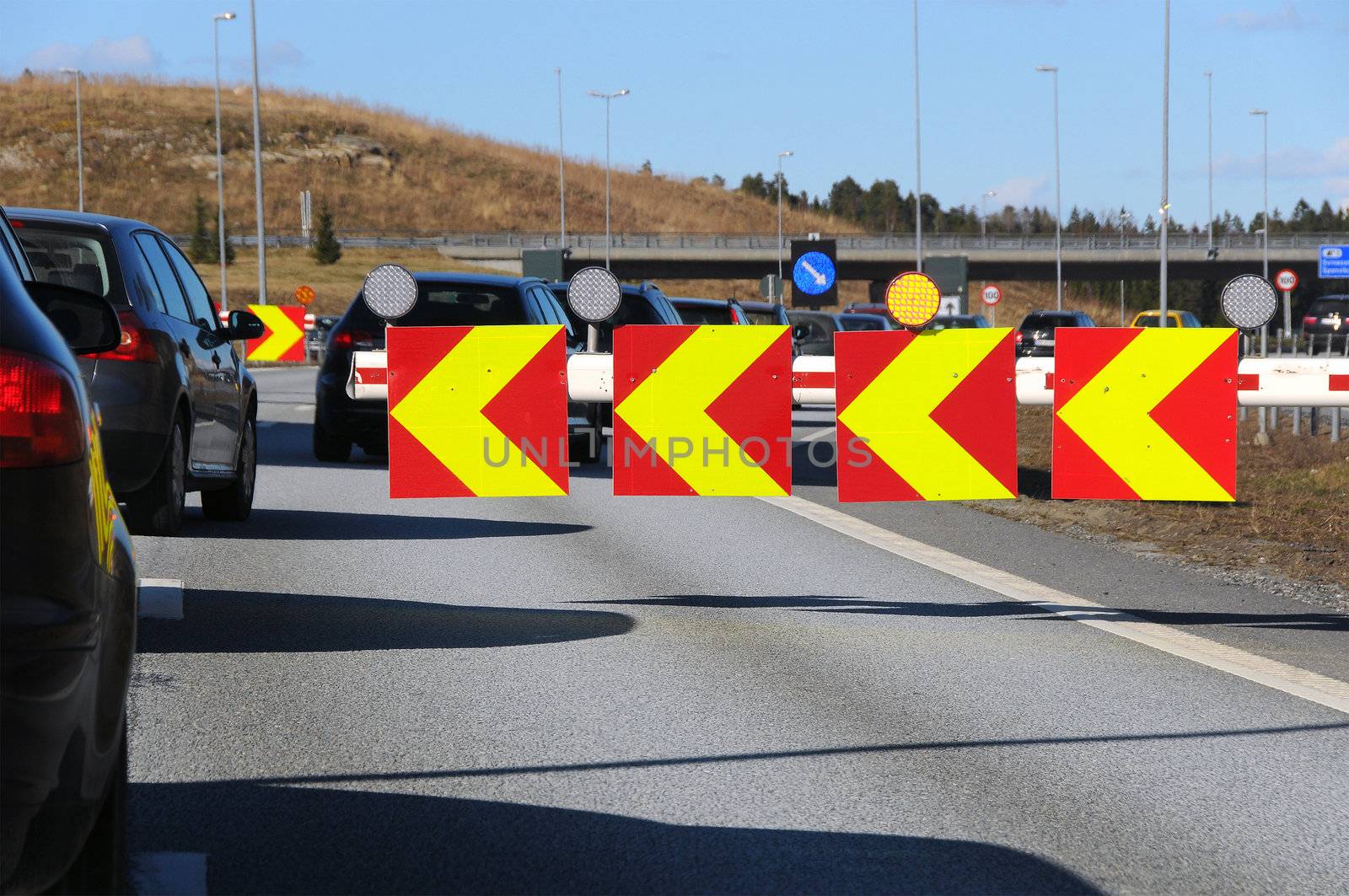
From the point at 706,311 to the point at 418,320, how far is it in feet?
23.7

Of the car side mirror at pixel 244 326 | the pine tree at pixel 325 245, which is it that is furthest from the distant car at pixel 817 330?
the pine tree at pixel 325 245

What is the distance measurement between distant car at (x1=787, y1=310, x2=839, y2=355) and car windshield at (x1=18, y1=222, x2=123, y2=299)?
18.4 meters

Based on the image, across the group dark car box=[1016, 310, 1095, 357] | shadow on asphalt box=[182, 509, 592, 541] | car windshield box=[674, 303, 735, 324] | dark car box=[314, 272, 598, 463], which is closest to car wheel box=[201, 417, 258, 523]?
shadow on asphalt box=[182, 509, 592, 541]

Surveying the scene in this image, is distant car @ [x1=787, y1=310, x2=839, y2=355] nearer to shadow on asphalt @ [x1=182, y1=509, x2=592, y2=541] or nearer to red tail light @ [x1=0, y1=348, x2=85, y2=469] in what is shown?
shadow on asphalt @ [x1=182, y1=509, x2=592, y2=541]

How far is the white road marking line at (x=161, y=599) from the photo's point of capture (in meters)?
8.38

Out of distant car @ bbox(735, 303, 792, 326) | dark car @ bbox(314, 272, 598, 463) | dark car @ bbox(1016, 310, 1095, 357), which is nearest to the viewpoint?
dark car @ bbox(314, 272, 598, 463)

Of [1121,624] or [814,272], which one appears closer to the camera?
[1121,624]

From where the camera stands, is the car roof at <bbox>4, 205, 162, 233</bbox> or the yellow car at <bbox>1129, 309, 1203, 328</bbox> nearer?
the car roof at <bbox>4, 205, 162, 233</bbox>

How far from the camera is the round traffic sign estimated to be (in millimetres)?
8398

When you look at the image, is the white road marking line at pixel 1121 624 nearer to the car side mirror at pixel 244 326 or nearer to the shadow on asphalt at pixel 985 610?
the shadow on asphalt at pixel 985 610

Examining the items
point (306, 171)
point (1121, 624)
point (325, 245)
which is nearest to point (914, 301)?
point (1121, 624)

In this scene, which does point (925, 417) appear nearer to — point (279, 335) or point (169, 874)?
point (169, 874)

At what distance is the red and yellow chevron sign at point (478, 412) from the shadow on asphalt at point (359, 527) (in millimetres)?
3438

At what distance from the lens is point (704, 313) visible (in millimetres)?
23656
